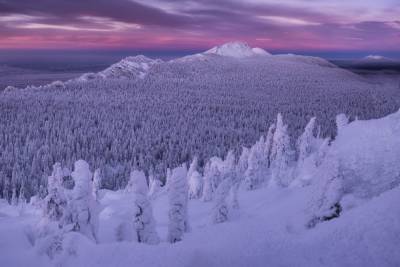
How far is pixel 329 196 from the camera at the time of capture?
1406 centimetres

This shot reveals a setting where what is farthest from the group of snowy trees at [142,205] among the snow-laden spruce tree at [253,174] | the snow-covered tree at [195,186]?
the snow-covered tree at [195,186]

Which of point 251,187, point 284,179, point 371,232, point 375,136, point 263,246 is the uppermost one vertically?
point 375,136

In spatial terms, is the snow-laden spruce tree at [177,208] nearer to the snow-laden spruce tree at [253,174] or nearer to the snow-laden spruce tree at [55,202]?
the snow-laden spruce tree at [55,202]

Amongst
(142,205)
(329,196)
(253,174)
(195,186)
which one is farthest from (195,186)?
(329,196)

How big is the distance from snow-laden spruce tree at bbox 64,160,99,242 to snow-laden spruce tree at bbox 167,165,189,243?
382cm

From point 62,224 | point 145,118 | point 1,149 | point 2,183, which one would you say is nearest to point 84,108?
point 145,118

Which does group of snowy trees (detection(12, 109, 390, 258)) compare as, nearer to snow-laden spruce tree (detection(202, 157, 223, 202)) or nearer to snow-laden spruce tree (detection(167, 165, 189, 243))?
snow-laden spruce tree (detection(167, 165, 189, 243))

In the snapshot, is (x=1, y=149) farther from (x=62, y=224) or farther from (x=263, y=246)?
(x=263, y=246)

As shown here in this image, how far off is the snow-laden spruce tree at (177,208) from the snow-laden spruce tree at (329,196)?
6.36 metres

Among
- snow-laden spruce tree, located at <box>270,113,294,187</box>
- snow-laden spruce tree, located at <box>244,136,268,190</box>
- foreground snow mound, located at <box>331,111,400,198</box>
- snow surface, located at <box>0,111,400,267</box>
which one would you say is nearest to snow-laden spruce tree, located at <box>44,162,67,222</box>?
snow surface, located at <box>0,111,400,267</box>

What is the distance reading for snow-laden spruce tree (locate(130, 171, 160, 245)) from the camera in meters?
17.9

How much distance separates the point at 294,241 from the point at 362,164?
6.48 m

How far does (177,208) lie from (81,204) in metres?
4.53

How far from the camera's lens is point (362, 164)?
15.5 m
